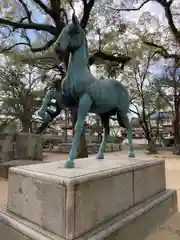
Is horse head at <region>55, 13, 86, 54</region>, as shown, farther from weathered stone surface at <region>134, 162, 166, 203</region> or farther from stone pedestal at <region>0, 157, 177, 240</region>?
weathered stone surface at <region>134, 162, 166, 203</region>

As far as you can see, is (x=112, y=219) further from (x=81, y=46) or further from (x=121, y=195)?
(x=81, y=46)

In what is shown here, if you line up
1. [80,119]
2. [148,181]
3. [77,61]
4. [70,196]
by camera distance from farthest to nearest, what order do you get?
[148,181] < [77,61] < [80,119] < [70,196]

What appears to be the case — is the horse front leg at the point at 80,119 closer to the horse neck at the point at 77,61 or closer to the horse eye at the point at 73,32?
the horse neck at the point at 77,61

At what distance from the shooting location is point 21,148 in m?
7.40

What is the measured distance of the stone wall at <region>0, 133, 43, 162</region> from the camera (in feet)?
24.2

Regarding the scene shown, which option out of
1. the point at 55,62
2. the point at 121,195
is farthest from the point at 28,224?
the point at 55,62

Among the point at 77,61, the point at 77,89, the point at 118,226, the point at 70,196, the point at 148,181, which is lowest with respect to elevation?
the point at 118,226

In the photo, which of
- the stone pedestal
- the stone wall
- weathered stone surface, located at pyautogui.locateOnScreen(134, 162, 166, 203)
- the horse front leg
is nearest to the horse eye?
the horse front leg

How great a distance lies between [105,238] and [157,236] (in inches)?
32.7

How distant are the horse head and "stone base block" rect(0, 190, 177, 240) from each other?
1.59 meters

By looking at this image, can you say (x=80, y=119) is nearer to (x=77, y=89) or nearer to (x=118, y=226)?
(x=77, y=89)

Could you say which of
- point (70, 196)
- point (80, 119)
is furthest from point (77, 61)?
point (70, 196)

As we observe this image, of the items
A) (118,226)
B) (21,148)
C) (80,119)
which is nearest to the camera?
(118,226)

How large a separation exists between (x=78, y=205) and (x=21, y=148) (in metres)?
6.09
